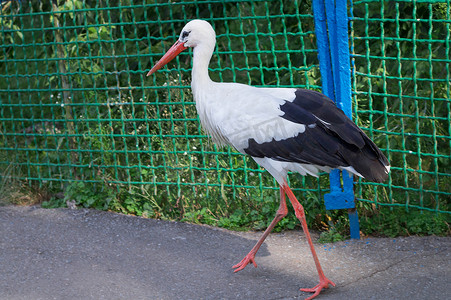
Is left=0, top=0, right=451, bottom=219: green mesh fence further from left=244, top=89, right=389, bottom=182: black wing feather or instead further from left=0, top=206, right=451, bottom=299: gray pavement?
left=244, top=89, right=389, bottom=182: black wing feather

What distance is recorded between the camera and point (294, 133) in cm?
429

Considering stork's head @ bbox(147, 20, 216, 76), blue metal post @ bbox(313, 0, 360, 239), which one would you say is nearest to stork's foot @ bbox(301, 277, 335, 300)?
blue metal post @ bbox(313, 0, 360, 239)

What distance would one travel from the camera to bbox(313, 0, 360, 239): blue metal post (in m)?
4.87

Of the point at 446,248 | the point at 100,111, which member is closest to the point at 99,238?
the point at 100,111

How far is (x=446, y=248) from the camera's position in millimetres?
4836

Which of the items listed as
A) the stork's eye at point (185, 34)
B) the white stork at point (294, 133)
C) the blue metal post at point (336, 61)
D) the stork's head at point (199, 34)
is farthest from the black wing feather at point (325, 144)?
the stork's eye at point (185, 34)

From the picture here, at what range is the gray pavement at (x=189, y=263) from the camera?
431 centimetres

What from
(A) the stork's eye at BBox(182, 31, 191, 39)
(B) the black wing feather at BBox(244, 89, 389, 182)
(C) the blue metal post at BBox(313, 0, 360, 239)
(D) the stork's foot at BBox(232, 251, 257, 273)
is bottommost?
(D) the stork's foot at BBox(232, 251, 257, 273)

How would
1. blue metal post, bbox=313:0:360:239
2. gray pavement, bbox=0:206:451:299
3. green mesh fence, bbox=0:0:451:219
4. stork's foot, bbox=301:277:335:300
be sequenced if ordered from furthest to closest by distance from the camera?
green mesh fence, bbox=0:0:451:219 < blue metal post, bbox=313:0:360:239 < gray pavement, bbox=0:206:451:299 < stork's foot, bbox=301:277:335:300

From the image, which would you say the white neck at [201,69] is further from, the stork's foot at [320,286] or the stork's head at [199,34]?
the stork's foot at [320,286]

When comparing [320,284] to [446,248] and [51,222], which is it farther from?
[51,222]

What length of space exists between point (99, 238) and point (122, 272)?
801mm

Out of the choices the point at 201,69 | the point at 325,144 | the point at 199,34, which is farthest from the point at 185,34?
the point at 325,144

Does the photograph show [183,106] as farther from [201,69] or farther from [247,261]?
[247,261]
